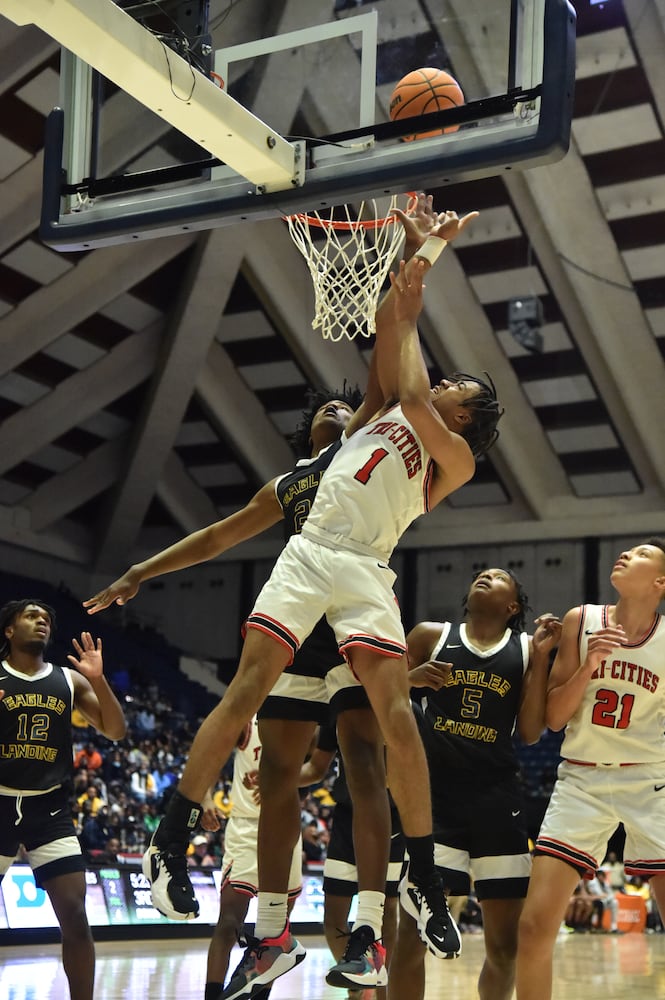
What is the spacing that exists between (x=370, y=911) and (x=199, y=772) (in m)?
0.88

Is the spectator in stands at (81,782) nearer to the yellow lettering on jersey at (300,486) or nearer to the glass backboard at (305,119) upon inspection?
the glass backboard at (305,119)

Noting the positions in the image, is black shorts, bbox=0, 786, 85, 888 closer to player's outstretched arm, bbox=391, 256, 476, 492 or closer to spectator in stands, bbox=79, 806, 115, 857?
player's outstretched arm, bbox=391, 256, 476, 492

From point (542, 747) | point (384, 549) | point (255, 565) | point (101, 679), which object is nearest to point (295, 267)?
point (255, 565)

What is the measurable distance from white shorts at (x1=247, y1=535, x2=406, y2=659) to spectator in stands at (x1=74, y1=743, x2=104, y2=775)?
1169cm

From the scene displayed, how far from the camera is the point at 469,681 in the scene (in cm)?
563

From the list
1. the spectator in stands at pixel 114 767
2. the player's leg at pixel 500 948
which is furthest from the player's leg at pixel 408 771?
the spectator in stands at pixel 114 767

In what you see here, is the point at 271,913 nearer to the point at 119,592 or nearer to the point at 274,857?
the point at 274,857

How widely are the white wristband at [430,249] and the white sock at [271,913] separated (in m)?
2.52

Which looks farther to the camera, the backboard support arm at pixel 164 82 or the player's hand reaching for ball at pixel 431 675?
the player's hand reaching for ball at pixel 431 675

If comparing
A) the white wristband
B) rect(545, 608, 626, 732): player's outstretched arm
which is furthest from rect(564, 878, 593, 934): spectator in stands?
the white wristband

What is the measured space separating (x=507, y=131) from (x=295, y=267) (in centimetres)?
1396

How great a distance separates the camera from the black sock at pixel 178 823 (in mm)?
3889

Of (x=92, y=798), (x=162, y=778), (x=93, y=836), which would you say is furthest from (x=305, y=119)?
(x=162, y=778)

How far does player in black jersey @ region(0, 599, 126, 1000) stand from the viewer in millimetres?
5520
